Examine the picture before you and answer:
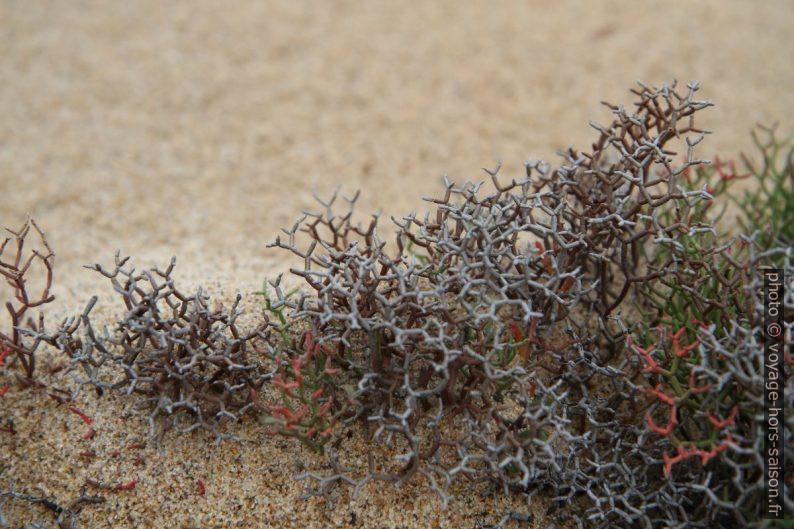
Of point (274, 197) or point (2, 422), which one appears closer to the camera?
point (2, 422)

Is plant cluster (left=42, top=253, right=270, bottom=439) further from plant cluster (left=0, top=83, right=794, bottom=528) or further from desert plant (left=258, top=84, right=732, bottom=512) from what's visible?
desert plant (left=258, top=84, right=732, bottom=512)

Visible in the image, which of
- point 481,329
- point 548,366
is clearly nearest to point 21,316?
point 481,329

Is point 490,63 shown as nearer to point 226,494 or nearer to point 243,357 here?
point 243,357

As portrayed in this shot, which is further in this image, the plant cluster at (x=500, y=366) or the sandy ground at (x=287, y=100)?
the sandy ground at (x=287, y=100)

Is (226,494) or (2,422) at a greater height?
(2,422)

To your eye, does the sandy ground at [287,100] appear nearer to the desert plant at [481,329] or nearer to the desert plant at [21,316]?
the desert plant at [21,316]

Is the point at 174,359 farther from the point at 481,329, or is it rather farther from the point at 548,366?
the point at 548,366

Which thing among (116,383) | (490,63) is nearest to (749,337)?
(116,383)

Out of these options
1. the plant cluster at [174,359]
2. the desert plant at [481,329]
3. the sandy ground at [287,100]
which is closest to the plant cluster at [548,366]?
the desert plant at [481,329]
